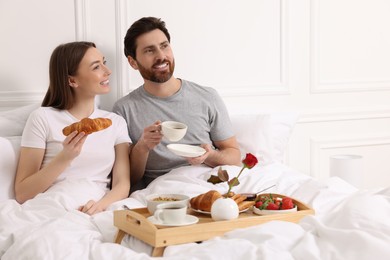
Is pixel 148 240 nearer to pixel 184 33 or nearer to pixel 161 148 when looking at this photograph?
pixel 161 148

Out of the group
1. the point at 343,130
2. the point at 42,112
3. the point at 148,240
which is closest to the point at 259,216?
the point at 148,240

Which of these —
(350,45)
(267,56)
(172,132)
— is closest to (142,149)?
(172,132)

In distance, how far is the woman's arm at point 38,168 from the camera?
2.76m

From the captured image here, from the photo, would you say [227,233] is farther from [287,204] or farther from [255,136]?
[255,136]

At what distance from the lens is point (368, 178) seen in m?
4.32

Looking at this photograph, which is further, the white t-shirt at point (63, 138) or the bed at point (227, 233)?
the white t-shirt at point (63, 138)

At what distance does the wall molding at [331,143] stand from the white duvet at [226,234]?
46.5 inches

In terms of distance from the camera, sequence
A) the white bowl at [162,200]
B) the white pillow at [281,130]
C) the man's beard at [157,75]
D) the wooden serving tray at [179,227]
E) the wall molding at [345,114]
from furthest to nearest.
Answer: the wall molding at [345,114] < the white pillow at [281,130] < the man's beard at [157,75] < the white bowl at [162,200] < the wooden serving tray at [179,227]

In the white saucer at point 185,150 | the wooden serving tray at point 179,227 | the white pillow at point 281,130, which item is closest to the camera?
the wooden serving tray at point 179,227

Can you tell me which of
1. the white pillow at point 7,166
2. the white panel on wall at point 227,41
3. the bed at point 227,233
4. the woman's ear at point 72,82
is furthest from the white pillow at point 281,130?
the white pillow at point 7,166

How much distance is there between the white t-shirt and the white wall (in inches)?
15.4

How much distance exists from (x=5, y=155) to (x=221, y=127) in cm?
104

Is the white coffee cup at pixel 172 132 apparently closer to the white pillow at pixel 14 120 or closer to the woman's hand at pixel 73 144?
the woman's hand at pixel 73 144

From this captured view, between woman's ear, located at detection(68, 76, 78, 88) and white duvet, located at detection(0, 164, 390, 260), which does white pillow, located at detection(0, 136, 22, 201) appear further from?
woman's ear, located at detection(68, 76, 78, 88)
